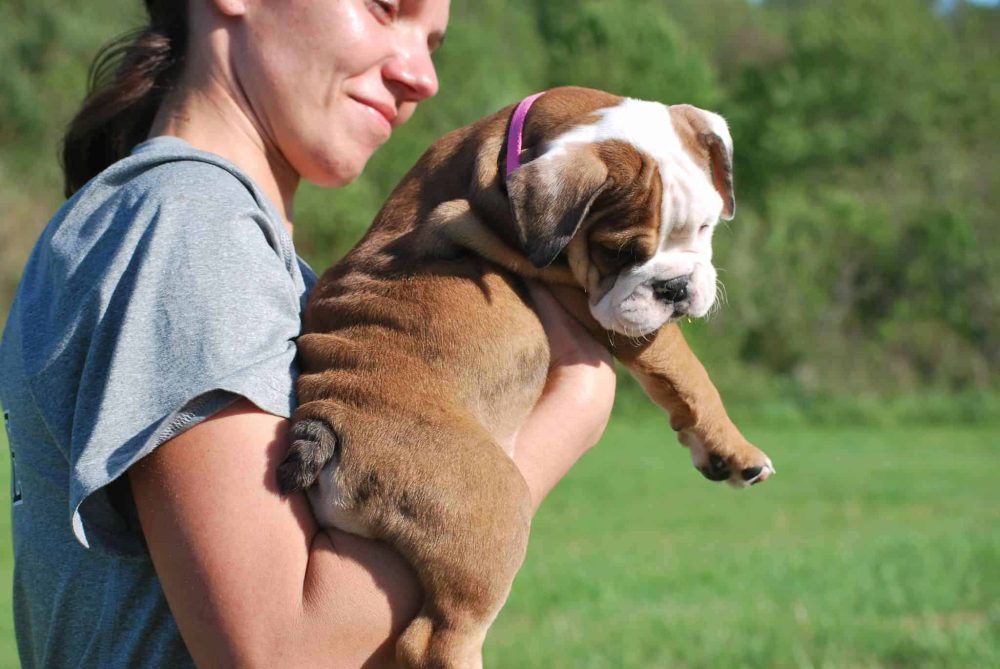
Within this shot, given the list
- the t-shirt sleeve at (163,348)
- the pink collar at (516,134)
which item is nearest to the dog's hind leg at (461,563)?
the t-shirt sleeve at (163,348)

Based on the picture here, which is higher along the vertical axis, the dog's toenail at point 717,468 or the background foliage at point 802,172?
the dog's toenail at point 717,468

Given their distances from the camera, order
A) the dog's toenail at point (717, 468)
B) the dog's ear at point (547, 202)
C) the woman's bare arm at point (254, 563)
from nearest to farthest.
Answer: the woman's bare arm at point (254, 563), the dog's ear at point (547, 202), the dog's toenail at point (717, 468)

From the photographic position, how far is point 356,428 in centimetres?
221

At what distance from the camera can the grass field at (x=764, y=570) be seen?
6645 mm

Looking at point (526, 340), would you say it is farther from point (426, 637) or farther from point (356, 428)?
point (426, 637)

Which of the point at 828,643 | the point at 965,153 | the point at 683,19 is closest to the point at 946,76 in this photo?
the point at 965,153

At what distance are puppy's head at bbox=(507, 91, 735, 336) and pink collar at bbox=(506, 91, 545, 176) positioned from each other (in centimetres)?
5

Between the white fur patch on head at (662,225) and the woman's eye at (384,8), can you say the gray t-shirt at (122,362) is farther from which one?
the white fur patch on head at (662,225)

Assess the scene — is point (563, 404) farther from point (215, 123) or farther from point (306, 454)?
point (215, 123)

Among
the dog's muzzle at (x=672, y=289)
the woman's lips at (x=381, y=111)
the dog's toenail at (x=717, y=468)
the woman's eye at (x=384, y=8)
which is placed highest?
the woman's eye at (x=384, y=8)

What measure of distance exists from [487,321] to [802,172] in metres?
49.0

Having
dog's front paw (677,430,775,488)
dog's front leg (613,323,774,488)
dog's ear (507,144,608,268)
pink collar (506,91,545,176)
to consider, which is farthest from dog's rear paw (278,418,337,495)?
dog's front paw (677,430,775,488)

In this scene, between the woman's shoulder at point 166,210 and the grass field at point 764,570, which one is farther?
the grass field at point 764,570

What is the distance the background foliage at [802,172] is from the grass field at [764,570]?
8.27m
